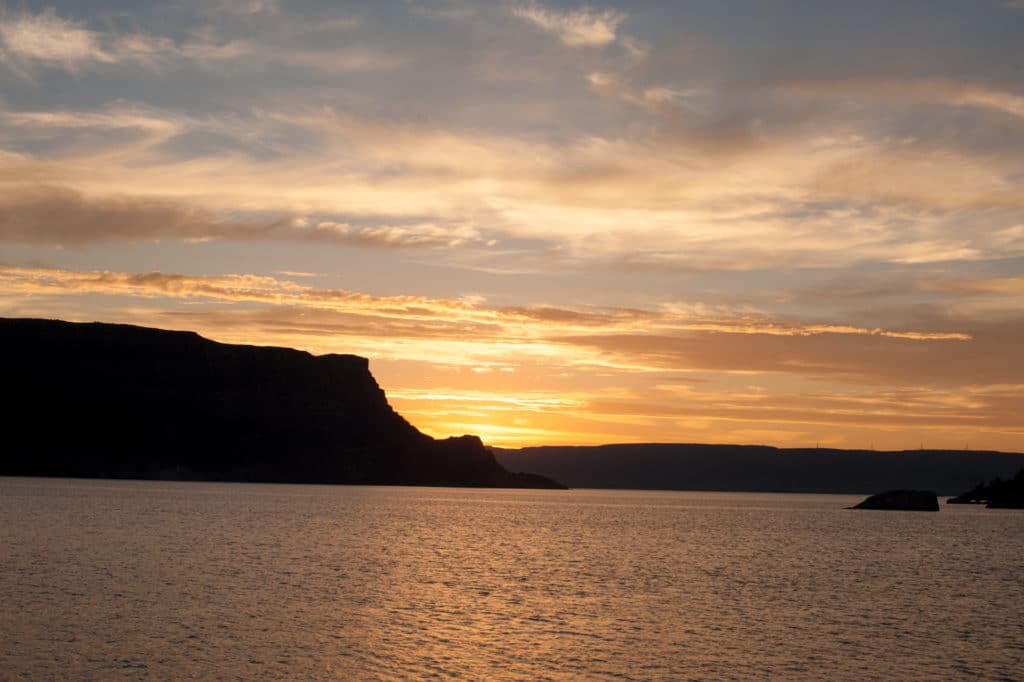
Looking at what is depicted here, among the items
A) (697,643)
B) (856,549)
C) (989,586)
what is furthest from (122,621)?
(856,549)

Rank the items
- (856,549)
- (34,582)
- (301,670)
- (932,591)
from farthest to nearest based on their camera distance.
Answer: (856,549) → (932,591) → (34,582) → (301,670)

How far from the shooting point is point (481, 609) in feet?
212

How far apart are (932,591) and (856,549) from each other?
50907 mm

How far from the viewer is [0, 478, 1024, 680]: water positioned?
46969 mm

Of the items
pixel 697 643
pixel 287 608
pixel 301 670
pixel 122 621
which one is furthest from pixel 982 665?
pixel 122 621

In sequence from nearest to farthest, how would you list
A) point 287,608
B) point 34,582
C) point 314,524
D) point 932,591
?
point 287,608 < point 34,582 < point 932,591 < point 314,524

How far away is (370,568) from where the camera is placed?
89375 millimetres

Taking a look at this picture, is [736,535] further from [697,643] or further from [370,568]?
[697,643]

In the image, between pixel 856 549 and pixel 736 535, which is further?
pixel 736 535

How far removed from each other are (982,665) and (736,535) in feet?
360

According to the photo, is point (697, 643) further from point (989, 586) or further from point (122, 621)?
point (989, 586)

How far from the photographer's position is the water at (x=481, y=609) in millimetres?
46969

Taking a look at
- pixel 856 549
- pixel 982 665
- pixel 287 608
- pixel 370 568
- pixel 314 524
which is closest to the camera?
pixel 982 665

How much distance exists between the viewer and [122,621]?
178 feet
